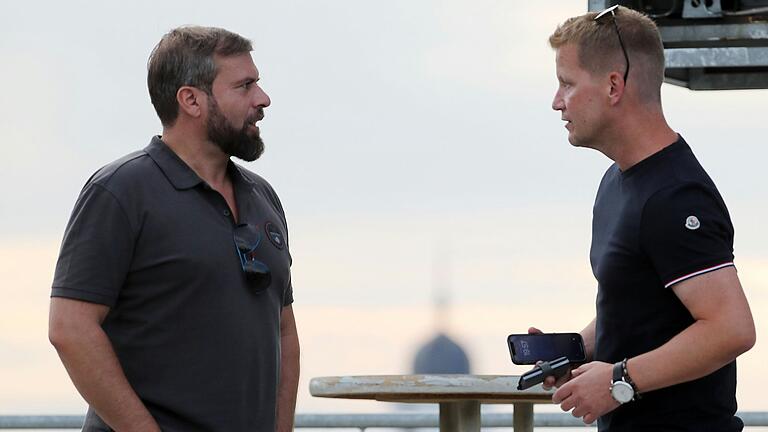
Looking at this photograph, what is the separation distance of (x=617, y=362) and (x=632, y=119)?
53 centimetres

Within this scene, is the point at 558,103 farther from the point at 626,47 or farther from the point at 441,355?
the point at 441,355

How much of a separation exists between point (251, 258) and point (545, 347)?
29.0 inches

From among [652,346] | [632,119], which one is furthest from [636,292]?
[632,119]

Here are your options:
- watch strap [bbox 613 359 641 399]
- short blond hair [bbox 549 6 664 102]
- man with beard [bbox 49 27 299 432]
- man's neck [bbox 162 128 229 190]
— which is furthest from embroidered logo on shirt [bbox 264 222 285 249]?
watch strap [bbox 613 359 641 399]

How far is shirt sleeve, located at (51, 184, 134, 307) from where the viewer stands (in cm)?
335

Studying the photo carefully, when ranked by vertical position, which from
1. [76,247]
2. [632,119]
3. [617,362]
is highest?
[632,119]

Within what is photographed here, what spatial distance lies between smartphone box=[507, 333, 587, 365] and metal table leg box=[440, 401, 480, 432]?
1583 mm

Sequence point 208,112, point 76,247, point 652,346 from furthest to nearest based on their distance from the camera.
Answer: point 208,112
point 76,247
point 652,346

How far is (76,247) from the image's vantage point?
3.37m

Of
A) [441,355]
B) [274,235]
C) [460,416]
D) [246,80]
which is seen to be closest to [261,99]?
[246,80]

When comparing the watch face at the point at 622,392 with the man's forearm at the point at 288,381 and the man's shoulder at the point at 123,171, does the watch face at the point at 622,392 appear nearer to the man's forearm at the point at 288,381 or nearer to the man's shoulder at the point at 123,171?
the man's forearm at the point at 288,381

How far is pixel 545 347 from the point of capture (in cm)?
343

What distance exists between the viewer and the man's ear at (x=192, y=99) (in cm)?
366

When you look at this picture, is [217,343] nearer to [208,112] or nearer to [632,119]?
[208,112]
